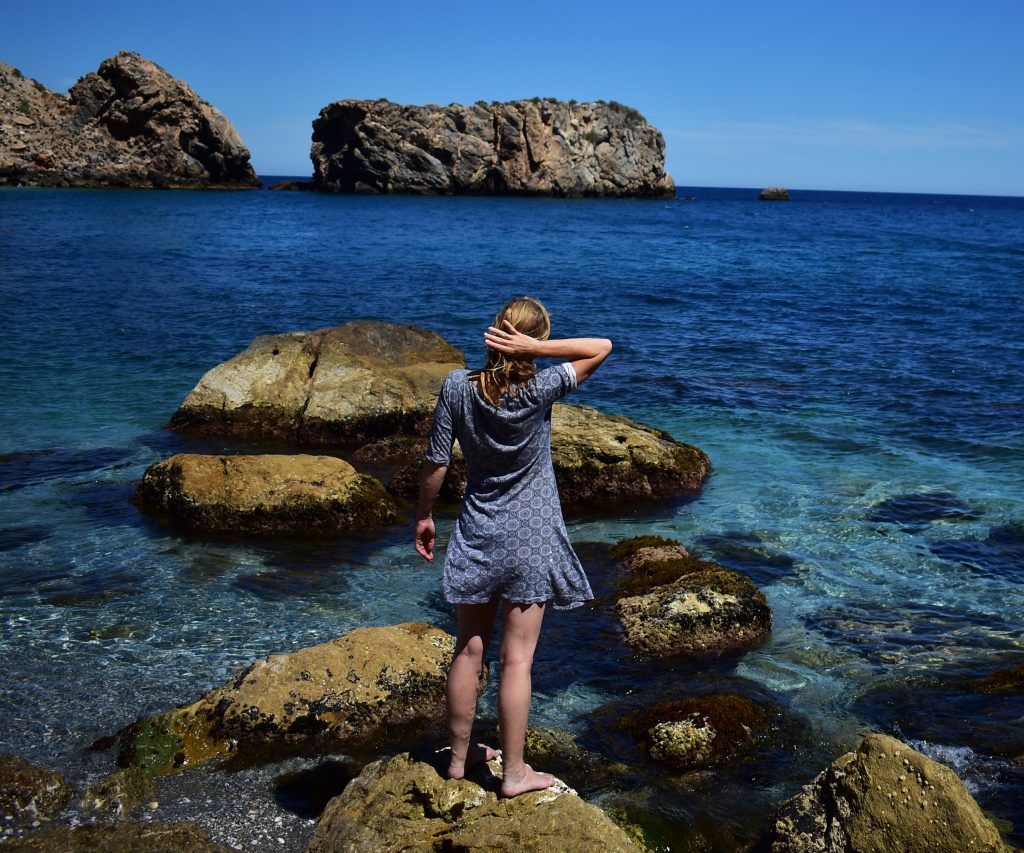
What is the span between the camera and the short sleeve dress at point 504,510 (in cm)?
463

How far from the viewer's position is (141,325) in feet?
82.6

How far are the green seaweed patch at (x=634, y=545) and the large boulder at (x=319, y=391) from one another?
199 inches

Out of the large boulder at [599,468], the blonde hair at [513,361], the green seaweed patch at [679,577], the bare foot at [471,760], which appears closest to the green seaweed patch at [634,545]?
the green seaweed patch at [679,577]

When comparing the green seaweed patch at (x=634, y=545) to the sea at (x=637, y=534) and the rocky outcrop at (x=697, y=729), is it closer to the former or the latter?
the sea at (x=637, y=534)

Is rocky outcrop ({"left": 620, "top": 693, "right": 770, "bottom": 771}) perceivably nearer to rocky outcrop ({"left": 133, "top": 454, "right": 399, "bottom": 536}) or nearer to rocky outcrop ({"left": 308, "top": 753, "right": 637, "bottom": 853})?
rocky outcrop ({"left": 308, "top": 753, "right": 637, "bottom": 853})

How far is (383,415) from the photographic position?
584 inches

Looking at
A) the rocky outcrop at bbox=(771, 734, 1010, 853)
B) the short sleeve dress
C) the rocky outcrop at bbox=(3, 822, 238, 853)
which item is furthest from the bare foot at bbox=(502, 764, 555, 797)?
the rocky outcrop at bbox=(3, 822, 238, 853)

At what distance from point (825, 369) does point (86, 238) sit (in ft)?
132

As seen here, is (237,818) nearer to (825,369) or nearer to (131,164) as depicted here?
(825,369)

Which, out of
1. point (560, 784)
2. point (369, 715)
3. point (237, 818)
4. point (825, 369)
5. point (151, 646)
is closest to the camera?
point (560, 784)

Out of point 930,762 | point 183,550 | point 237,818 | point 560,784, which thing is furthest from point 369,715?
point 183,550

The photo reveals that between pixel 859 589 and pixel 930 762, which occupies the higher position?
pixel 930 762

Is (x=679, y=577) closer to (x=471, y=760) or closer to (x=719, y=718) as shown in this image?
(x=719, y=718)

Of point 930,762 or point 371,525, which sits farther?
point 371,525
